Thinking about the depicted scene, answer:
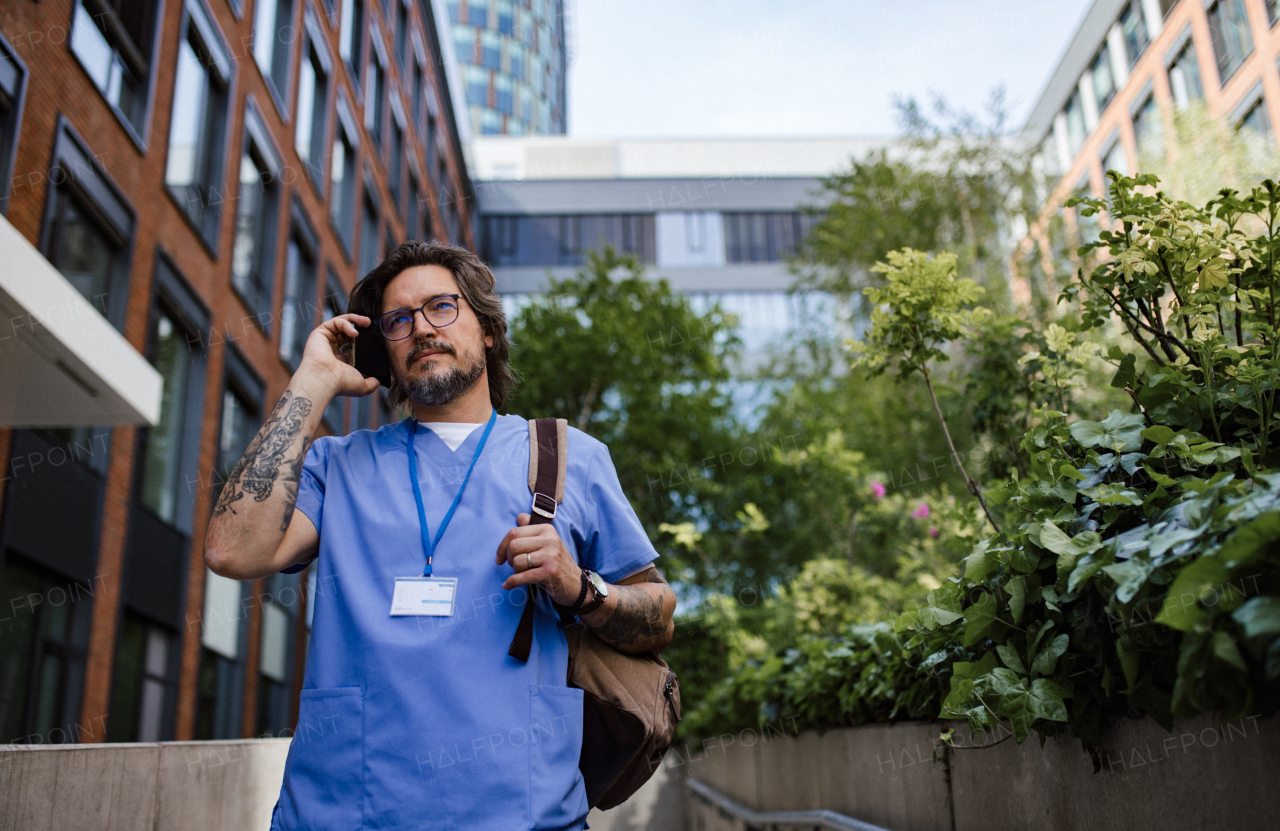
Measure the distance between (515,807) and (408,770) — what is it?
0.74 ft

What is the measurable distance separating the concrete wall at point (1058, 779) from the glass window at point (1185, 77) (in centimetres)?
2844

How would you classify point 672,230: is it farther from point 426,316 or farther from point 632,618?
point 632,618

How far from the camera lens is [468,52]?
301 feet

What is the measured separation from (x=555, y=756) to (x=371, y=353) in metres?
1.23

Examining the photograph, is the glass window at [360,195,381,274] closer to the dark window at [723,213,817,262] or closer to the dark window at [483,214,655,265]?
the dark window at [483,214,655,265]

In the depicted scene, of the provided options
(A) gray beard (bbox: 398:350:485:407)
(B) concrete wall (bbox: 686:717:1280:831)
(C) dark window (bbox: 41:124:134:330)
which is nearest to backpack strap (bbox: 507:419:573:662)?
(A) gray beard (bbox: 398:350:485:407)

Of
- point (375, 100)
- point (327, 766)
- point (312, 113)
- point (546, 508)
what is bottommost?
point (327, 766)

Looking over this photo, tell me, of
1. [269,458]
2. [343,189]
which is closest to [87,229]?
[269,458]

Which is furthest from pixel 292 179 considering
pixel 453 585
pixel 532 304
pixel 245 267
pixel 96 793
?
pixel 453 585

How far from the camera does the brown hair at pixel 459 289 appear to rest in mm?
2736

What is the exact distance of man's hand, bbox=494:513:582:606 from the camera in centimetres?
200

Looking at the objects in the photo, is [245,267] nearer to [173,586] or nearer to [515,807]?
[173,586]

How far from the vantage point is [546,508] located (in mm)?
2283

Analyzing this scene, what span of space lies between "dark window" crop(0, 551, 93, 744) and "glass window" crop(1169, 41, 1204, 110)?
28.4 m
